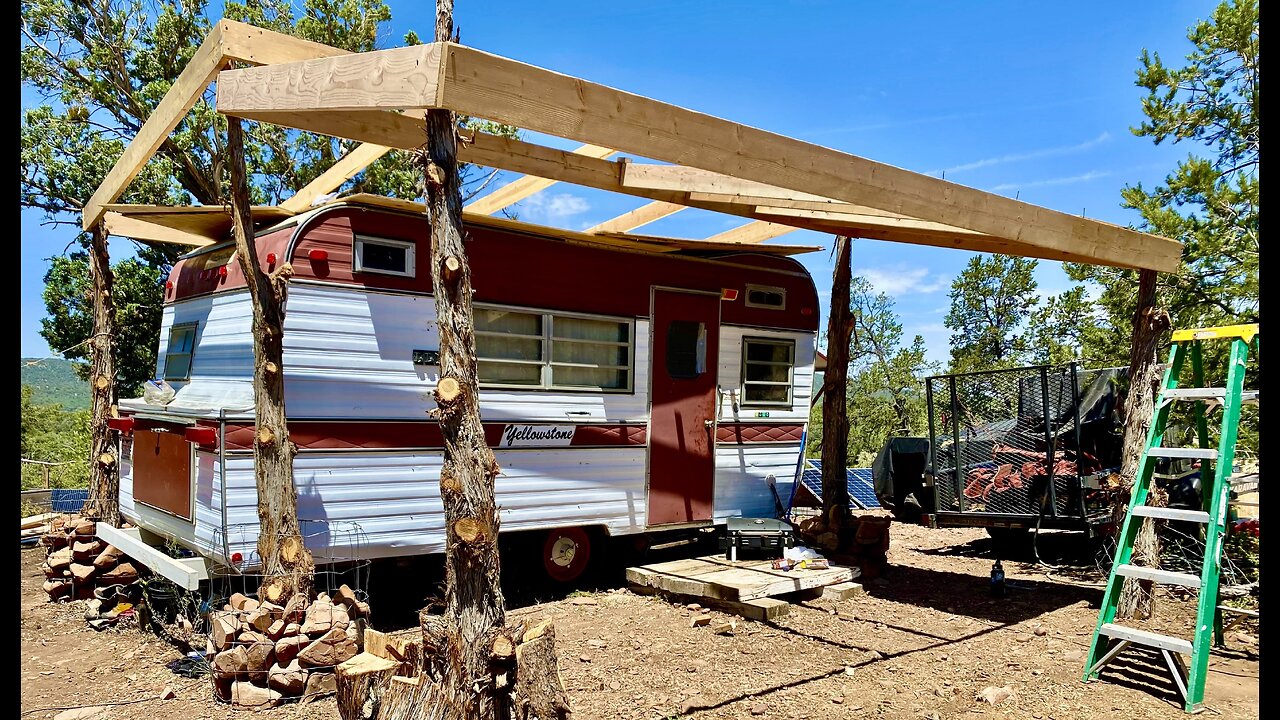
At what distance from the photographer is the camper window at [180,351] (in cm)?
755

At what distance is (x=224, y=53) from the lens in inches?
211

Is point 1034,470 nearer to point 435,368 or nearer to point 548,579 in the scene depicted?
point 548,579

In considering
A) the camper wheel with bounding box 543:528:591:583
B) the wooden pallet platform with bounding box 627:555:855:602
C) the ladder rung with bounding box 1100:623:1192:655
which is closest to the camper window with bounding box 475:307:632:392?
the camper wheel with bounding box 543:528:591:583

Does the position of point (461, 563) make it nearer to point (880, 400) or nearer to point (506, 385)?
point (506, 385)

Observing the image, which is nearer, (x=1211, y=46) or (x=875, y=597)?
(x=875, y=597)

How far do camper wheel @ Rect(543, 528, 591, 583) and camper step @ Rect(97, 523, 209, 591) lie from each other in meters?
2.84

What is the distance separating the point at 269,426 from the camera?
19.4ft

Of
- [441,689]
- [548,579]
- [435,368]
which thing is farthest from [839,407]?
[441,689]

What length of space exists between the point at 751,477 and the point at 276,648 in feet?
16.9

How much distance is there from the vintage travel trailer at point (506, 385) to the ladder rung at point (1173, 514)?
404cm

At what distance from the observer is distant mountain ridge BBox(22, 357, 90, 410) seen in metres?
9.55

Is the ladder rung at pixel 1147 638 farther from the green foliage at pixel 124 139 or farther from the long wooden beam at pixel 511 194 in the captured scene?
the green foliage at pixel 124 139

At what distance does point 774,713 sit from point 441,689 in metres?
1.93

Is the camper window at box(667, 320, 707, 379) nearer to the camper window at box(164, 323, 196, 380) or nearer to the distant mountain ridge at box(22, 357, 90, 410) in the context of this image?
the camper window at box(164, 323, 196, 380)
